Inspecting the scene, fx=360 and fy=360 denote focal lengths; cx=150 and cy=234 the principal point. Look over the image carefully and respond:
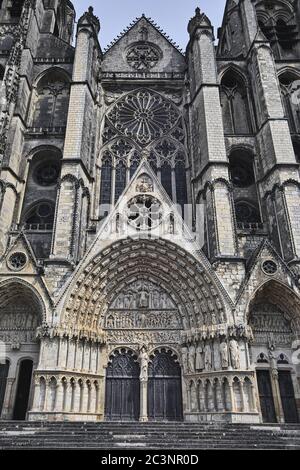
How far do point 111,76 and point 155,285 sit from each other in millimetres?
10605

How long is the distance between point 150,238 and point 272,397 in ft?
20.2

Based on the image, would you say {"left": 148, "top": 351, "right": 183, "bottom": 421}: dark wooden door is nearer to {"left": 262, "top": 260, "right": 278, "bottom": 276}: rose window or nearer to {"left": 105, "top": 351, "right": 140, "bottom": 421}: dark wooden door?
{"left": 105, "top": 351, "right": 140, "bottom": 421}: dark wooden door

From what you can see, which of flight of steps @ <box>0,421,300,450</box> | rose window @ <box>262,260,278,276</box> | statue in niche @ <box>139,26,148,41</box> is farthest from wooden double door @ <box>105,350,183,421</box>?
statue in niche @ <box>139,26,148,41</box>

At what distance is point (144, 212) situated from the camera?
12656 millimetres

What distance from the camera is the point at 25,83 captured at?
15.2 metres


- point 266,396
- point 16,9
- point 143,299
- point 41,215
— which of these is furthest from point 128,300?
point 16,9

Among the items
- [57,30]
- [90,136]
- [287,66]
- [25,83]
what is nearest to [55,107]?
[25,83]

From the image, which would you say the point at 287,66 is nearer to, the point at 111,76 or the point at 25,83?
the point at 111,76

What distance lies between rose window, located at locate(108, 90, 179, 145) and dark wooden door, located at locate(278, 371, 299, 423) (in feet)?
34.7

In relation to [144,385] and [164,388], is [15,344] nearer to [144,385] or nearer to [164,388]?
[144,385]

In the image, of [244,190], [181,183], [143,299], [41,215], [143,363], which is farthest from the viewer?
[181,183]

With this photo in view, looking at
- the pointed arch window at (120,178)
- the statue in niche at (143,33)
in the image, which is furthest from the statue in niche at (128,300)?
the statue in niche at (143,33)

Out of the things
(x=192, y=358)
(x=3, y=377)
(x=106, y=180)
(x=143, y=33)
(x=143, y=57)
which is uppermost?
(x=143, y=33)

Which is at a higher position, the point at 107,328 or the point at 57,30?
the point at 57,30
